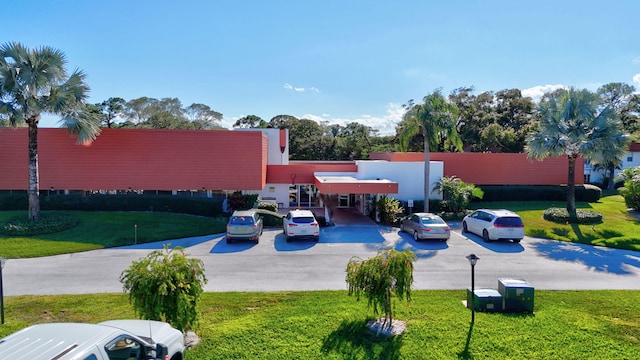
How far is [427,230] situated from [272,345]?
37.9 feet

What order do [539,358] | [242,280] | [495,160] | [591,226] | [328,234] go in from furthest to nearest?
[495,160] → [591,226] → [328,234] → [242,280] → [539,358]

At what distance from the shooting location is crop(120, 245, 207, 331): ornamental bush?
681 centimetres

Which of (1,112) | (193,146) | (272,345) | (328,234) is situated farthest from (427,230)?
(1,112)

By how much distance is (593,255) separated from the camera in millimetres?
15570

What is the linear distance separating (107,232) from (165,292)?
46.9 feet

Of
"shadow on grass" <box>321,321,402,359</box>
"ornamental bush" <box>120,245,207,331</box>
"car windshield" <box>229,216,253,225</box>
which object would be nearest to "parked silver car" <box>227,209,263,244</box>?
"car windshield" <box>229,216,253,225</box>

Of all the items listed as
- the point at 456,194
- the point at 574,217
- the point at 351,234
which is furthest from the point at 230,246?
the point at 574,217

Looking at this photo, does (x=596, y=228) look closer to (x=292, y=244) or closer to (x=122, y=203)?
(x=292, y=244)

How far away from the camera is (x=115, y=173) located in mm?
22875

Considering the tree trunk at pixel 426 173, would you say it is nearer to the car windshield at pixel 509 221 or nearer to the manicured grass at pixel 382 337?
the car windshield at pixel 509 221

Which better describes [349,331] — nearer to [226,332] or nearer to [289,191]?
[226,332]

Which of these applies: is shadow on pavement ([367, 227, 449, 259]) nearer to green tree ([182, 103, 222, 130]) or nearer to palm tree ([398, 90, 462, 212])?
palm tree ([398, 90, 462, 212])

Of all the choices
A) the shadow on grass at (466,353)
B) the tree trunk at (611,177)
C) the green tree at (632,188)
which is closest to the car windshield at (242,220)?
the shadow on grass at (466,353)

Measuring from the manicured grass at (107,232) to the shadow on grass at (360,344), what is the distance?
42.1 feet
